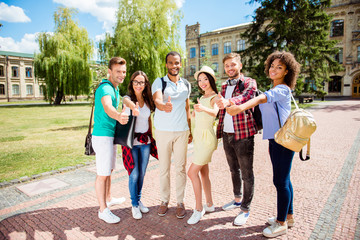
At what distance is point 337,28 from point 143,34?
30739mm

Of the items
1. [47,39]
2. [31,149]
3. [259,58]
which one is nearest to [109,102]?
[31,149]

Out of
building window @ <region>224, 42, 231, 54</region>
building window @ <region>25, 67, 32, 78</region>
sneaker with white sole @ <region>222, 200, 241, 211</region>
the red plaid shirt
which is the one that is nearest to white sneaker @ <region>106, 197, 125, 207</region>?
sneaker with white sole @ <region>222, 200, 241, 211</region>

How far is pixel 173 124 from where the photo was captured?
2.98 meters

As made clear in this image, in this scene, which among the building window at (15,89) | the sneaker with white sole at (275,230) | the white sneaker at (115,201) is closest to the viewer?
the sneaker with white sole at (275,230)

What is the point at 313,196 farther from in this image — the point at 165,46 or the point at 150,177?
the point at 165,46

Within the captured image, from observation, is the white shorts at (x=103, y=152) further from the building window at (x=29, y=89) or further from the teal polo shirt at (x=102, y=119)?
the building window at (x=29, y=89)

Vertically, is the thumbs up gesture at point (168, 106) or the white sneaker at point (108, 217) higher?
the thumbs up gesture at point (168, 106)

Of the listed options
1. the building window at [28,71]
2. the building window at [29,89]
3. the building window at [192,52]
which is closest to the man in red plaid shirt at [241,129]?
the building window at [192,52]

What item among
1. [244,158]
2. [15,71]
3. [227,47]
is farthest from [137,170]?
[15,71]

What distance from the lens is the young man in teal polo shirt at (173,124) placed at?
299 centimetres

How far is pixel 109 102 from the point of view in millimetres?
2736

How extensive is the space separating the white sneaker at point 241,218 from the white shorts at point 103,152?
5.99ft

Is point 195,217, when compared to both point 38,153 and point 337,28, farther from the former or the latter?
point 337,28

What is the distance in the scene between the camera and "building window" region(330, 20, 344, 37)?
31983mm
